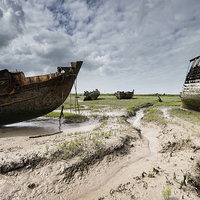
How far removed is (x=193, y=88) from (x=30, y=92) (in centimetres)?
1380

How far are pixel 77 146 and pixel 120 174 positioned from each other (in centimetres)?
159

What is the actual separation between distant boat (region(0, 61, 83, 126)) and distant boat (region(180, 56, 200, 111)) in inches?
420

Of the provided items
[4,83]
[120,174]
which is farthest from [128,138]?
[4,83]

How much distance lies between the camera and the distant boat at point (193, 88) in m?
11.4

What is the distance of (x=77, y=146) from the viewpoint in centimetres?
419

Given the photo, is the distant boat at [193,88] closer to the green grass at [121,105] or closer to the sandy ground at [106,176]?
the green grass at [121,105]

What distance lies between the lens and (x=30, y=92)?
25.9 feet

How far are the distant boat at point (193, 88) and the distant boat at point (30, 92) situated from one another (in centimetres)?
1066

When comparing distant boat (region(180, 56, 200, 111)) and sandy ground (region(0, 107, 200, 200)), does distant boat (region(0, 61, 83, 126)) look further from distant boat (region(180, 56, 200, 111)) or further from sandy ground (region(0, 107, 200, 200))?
distant boat (region(180, 56, 200, 111))

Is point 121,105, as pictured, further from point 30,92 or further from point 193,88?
point 30,92

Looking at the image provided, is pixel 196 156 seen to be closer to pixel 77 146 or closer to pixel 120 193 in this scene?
pixel 120 193

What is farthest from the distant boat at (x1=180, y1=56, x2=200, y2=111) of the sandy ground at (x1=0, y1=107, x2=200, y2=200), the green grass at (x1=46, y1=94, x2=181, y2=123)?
the sandy ground at (x1=0, y1=107, x2=200, y2=200)

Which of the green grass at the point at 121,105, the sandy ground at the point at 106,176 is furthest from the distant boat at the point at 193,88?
the sandy ground at the point at 106,176

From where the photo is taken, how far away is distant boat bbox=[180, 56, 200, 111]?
1143 centimetres
